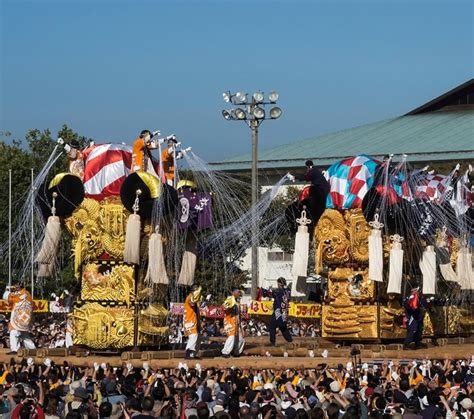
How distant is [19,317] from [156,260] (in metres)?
3.74

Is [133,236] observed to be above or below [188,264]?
above

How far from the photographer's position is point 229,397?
55.5 ft

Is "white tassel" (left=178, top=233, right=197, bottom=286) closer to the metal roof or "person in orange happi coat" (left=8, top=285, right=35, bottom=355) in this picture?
"person in orange happi coat" (left=8, top=285, right=35, bottom=355)

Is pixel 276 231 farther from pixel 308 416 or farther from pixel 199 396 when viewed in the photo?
pixel 308 416

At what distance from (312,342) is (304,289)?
3.89ft

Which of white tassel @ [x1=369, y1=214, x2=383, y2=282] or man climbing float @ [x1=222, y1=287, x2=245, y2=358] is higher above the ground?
white tassel @ [x1=369, y1=214, x2=383, y2=282]

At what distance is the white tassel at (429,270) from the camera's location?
104ft

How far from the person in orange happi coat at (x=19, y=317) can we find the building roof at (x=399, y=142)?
37.0m

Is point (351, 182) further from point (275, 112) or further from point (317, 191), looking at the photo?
point (275, 112)

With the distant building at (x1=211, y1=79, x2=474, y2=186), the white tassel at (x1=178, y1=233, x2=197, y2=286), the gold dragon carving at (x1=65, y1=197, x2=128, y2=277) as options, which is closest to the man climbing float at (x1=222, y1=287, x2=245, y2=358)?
the white tassel at (x1=178, y1=233, x2=197, y2=286)

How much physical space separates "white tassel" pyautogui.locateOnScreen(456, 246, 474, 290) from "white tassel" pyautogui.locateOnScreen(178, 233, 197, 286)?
6992mm

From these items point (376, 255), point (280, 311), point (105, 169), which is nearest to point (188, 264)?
point (105, 169)

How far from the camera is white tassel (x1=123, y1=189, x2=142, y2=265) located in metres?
28.8

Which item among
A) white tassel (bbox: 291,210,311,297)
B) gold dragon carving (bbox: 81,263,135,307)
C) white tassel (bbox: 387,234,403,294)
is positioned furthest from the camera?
white tassel (bbox: 291,210,311,297)
